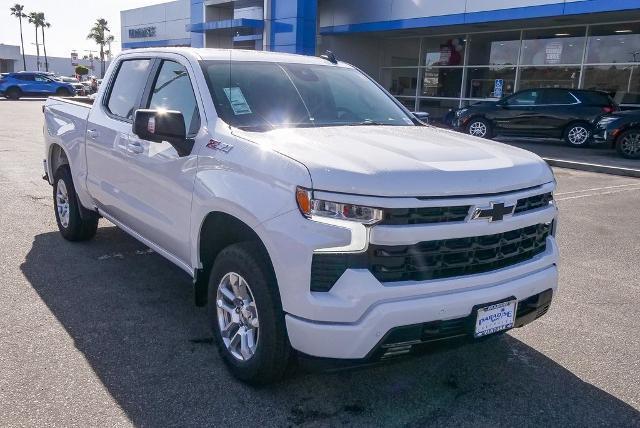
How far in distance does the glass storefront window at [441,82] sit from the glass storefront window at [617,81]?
17.3ft

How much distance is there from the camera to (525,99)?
55.1 feet

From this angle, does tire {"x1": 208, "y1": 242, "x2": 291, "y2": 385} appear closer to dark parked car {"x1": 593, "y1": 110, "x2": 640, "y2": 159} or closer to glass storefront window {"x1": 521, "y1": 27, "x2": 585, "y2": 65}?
dark parked car {"x1": 593, "y1": 110, "x2": 640, "y2": 159}

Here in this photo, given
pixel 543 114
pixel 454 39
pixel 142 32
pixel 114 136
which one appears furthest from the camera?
pixel 142 32

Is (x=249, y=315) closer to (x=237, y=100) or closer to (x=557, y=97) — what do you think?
(x=237, y=100)

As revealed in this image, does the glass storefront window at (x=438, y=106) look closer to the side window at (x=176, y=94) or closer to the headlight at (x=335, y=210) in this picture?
the side window at (x=176, y=94)

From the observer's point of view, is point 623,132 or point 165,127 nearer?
point 165,127

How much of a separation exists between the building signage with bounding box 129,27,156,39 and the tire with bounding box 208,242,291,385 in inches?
1502

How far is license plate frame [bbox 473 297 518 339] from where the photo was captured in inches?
115

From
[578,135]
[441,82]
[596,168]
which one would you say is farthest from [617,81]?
[596,168]

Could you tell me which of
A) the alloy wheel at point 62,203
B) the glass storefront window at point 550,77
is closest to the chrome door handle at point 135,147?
the alloy wheel at point 62,203

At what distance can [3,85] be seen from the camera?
35.2 m

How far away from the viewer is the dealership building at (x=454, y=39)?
720 inches

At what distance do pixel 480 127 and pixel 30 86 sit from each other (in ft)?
97.8

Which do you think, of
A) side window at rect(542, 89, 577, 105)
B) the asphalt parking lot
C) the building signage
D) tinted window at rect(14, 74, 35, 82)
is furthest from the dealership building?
the asphalt parking lot
